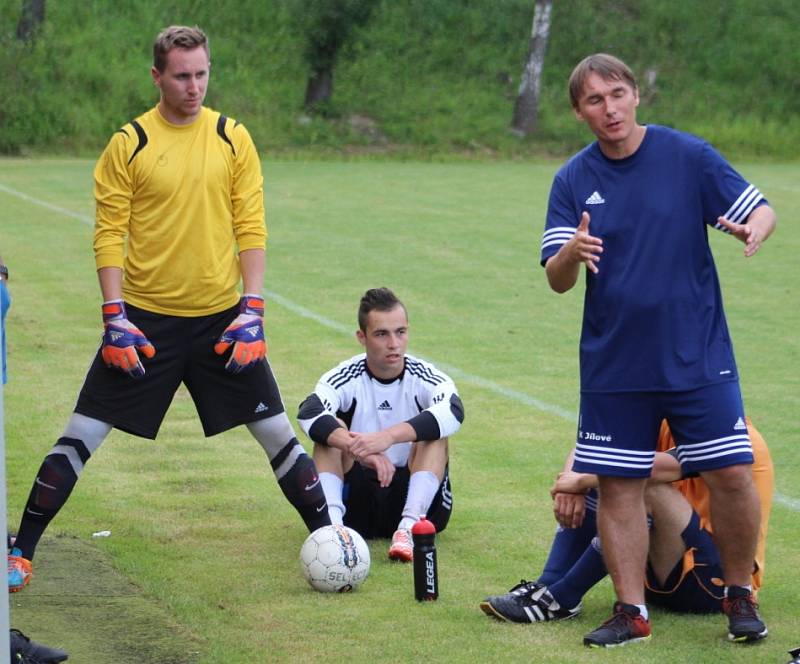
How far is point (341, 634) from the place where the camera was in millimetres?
5441

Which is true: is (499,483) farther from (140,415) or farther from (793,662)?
(793,662)

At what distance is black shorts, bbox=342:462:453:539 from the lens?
6.77m

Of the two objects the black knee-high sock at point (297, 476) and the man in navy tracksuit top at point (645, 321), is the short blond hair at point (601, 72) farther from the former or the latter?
the black knee-high sock at point (297, 476)

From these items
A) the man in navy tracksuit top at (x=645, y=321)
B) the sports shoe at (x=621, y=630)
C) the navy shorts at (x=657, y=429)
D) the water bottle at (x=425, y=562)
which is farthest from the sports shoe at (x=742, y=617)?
the water bottle at (x=425, y=562)

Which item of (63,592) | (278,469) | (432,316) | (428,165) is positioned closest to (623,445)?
(278,469)

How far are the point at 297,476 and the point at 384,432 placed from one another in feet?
1.62

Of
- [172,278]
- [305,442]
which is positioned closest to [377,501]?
[172,278]

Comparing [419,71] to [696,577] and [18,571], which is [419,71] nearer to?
[18,571]

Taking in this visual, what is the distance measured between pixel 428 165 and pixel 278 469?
25.4 meters

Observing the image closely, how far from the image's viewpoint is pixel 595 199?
5.21 meters

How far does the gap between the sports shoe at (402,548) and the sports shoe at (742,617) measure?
154cm

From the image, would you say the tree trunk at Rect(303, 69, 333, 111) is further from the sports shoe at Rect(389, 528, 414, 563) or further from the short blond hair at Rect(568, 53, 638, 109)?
the short blond hair at Rect(568, 53, 638, 109)

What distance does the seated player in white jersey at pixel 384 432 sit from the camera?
655 centimetres

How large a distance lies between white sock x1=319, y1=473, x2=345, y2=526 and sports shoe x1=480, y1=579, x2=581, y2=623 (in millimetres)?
1154
